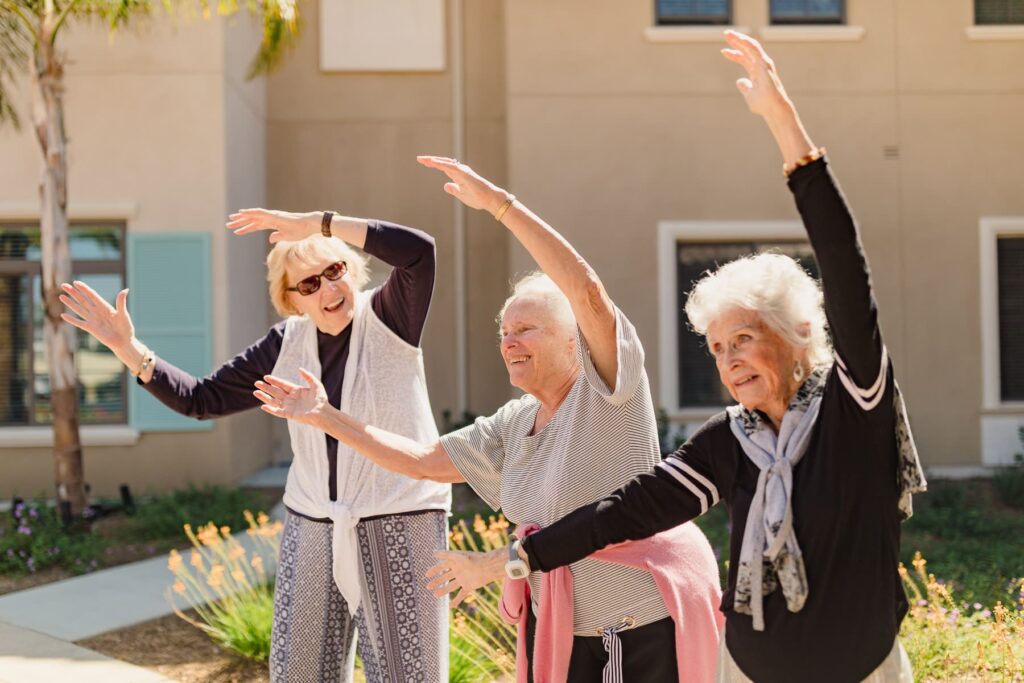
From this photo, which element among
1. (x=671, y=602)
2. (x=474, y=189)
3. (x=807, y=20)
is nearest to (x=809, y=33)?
(x=807, y=20)

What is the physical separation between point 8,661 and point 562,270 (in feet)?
13.0

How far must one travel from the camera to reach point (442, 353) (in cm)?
1237

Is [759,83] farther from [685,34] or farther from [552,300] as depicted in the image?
[685,34]

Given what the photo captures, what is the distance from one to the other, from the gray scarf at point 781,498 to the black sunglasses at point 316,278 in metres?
1.65

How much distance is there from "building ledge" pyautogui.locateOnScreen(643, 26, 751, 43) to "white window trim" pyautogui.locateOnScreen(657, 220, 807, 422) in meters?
1.83

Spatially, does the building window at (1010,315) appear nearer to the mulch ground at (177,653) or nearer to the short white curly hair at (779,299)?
the mulch ground at (177,653)

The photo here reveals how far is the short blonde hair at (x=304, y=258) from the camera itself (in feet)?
11.2

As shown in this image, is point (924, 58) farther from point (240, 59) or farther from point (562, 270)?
point (562, 270)

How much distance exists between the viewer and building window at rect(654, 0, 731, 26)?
37.1 feet

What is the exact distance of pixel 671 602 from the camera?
264 centimetres

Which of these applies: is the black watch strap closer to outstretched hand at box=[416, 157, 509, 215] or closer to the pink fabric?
outstretched hand at box=[416, 157, 509, 215]

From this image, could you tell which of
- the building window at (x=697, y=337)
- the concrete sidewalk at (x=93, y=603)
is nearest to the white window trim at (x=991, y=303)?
the building window at (x=697, y=337)

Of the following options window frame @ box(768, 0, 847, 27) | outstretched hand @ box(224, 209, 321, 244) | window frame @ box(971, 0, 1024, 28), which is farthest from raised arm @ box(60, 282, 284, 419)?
window frame @ box(971, 0, 1024, 28)

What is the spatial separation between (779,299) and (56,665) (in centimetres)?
428
